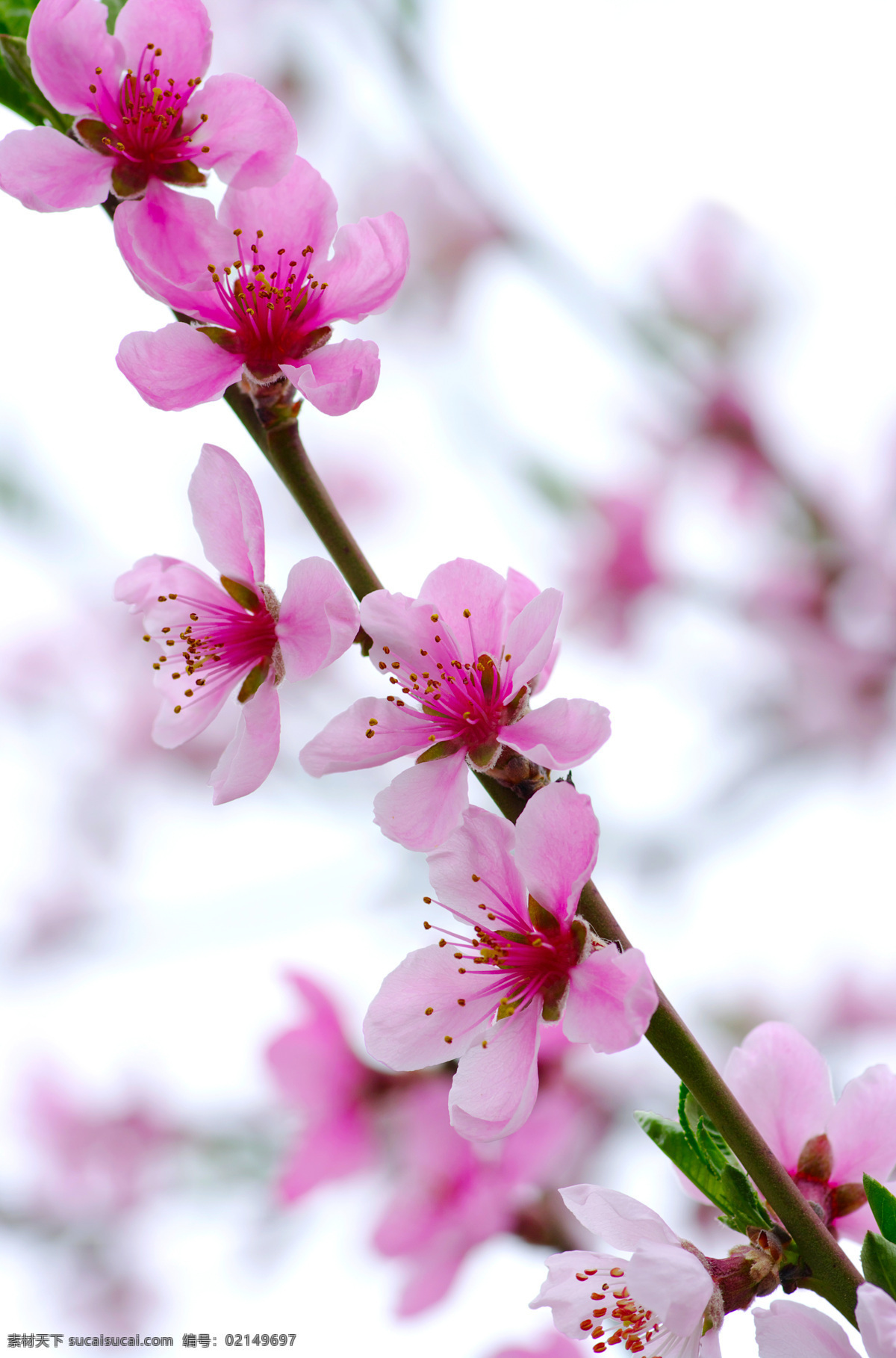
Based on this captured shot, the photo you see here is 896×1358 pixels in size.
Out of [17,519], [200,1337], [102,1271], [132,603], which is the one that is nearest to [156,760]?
[17,519]

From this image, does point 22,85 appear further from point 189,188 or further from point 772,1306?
point 772,1306

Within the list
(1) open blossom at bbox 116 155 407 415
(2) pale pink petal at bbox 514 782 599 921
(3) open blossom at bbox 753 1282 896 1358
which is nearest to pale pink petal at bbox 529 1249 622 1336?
(3) open blossom at bbox 753 1282 896 1358

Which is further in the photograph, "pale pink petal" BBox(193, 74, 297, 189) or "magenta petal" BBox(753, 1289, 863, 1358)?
"pale pink petal" BBox(193, 74, 297, 189)

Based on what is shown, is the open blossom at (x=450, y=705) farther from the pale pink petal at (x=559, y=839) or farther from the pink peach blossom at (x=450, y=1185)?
the pink peach blossom at (x=450, y=1185)

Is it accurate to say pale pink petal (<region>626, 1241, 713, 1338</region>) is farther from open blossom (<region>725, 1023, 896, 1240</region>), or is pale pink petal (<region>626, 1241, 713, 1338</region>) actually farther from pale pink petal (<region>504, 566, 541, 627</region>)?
pale pink petal (<region>504, 566, 541, 627</region>)

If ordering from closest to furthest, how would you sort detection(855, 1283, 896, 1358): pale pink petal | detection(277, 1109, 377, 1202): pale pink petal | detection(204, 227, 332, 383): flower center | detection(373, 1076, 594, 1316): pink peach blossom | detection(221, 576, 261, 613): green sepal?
detection(855, 1283, 896, 1358): pale pink petal < detection(204, 227, 332, 383): flower center < detection(221, 576, 261, 613): green sepal < detection(373, 1076, 594, 1316): pink peach blossom < detection(277, 1109, 377, 1202): pale pink petal

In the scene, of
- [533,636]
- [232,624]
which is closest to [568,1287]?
[533,636]
